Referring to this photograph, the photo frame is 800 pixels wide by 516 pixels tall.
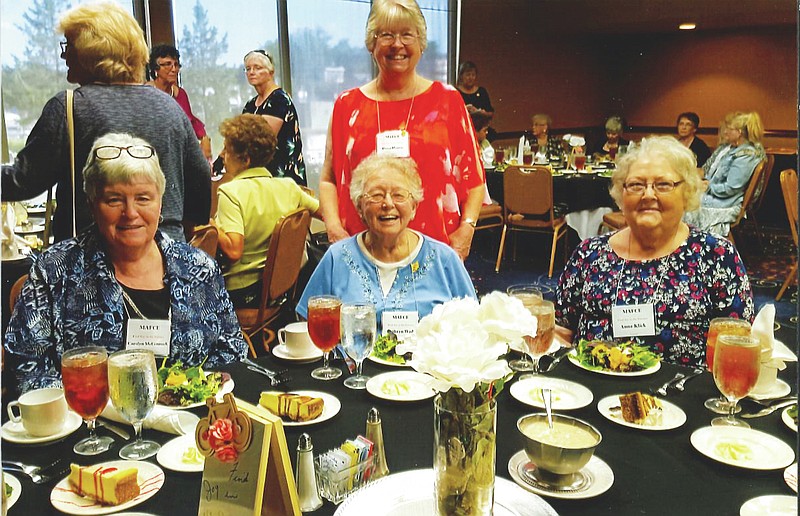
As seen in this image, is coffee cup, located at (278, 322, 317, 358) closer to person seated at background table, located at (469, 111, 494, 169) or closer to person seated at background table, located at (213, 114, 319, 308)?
person seated at background table, located at (213, 114, 319, 308)

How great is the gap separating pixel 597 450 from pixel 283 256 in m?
2.16

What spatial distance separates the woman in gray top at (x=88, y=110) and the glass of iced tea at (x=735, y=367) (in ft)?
6.32

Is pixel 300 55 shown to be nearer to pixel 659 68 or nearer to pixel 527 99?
pixel 527 99

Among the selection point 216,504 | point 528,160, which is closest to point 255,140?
point 216,504

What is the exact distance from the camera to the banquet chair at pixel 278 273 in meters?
3.11

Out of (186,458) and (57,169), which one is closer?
(186,458)

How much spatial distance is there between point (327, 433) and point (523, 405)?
0.44 metres

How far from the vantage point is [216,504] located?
0.97 m

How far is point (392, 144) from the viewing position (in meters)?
2.66

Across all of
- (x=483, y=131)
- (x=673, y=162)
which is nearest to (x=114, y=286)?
(x=673, y=162)

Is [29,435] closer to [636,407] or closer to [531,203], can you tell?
[636,407]

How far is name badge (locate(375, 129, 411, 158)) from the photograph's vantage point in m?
2.65

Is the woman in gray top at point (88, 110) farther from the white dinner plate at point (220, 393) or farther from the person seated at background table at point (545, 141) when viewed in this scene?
the person seated at background table at point (545, 141)

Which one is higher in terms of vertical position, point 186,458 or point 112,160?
point 112,160
